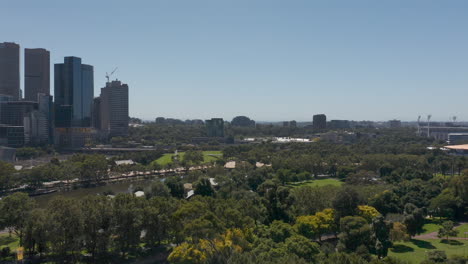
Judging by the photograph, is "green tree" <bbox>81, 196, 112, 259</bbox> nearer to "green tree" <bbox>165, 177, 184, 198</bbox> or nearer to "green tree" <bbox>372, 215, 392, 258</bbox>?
"green tree" <bbox>165, 177, 184, 198</bbox>

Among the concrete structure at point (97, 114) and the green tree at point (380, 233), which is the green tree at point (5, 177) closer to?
the green tree at point (380, 233)

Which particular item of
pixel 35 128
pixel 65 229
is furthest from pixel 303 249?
pixel 35 128

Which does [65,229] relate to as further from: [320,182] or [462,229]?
[320,182]

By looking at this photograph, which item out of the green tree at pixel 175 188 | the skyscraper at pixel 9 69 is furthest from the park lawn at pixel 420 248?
the skyscraper at pixel 9 69

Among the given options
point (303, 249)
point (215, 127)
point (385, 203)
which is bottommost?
point (385, 203)

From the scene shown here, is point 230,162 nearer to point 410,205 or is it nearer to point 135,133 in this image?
point 410,205

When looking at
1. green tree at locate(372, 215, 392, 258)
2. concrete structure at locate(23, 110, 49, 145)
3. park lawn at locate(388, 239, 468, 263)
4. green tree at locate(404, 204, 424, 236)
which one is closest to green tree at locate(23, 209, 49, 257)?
green tree at locate(372, 215, 392, 258)
